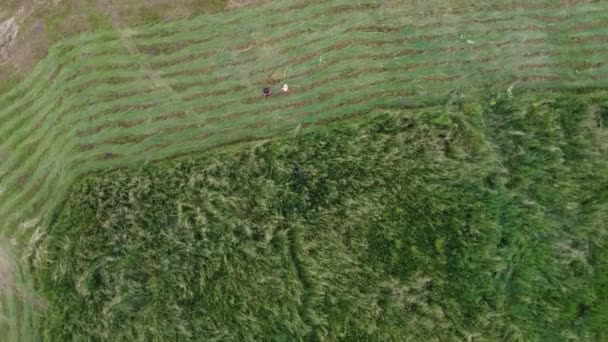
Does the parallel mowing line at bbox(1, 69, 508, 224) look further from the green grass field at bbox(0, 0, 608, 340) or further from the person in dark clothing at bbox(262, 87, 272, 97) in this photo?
the person in dark clothing at bbox(262, 87, 272, 97)

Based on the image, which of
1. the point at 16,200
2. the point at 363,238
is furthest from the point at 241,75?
the point at 16,200

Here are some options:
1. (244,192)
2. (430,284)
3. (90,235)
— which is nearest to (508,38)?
(430,284)

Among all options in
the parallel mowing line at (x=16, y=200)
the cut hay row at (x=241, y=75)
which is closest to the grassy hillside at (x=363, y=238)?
the cut hay row at (x=241, y=75)

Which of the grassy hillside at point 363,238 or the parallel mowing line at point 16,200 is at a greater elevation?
the parallel mowing line at point 16,200

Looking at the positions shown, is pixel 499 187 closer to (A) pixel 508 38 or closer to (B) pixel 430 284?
(B) pixel 430 284

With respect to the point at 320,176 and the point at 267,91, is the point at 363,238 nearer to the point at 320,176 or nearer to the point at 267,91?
the point at 320,176

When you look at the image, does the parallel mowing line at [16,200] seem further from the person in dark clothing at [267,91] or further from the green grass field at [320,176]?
the person in dark clothing at [267,91]
